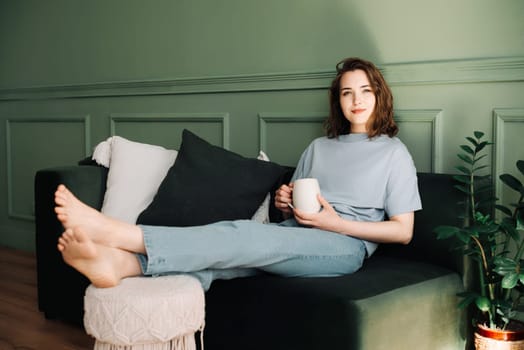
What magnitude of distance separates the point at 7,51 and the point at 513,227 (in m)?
3.45

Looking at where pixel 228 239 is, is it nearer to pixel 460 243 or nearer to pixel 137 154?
pixel 460 243

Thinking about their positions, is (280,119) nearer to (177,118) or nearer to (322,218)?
(177,118)

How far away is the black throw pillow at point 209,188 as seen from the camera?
7.34 feet

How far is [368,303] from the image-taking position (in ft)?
5.40

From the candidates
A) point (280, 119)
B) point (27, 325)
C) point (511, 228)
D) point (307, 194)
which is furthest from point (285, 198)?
point (27, 325)

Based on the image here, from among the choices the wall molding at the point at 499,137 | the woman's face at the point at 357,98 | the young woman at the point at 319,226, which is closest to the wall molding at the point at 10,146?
the young woman at the point at 319,226

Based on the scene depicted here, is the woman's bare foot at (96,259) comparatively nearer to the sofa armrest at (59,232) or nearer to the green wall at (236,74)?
the sofa armrest at (59,232)

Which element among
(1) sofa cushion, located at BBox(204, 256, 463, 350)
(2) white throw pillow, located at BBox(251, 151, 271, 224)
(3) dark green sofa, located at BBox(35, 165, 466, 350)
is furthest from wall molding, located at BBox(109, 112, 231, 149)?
(1) sofa cushion, located at BBox(204, 256, 463, 350)

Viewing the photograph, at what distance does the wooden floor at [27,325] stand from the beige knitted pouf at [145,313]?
0.73 m

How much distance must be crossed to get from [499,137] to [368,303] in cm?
85

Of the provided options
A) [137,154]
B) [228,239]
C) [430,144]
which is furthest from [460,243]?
[137,154]

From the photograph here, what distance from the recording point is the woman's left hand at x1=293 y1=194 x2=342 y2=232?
198 cm

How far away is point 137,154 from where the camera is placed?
2.57 metres

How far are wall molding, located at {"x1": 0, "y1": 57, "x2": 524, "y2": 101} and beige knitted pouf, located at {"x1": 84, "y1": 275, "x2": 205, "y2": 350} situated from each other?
1133 mm
